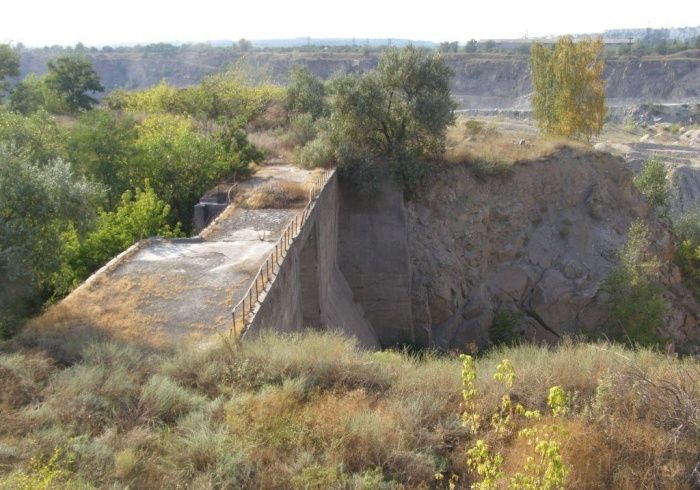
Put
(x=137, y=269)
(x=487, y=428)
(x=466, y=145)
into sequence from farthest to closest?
1. (x=466, y=145)
2. (x=137, y=269)
3. (x=487, y=428)

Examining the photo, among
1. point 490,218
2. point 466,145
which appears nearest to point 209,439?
point 490,218

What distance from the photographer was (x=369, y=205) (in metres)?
21.3

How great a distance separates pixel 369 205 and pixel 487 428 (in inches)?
563

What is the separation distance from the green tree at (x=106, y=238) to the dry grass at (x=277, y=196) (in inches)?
93.4

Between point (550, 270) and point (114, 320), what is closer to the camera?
point (114, 320)

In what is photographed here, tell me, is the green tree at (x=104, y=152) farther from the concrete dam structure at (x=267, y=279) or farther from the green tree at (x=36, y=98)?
the green tree at (x=36, y=98)

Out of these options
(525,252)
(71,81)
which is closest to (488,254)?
(525,252)

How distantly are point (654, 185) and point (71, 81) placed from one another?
105 ft

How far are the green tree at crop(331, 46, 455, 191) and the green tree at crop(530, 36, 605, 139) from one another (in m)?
10.4

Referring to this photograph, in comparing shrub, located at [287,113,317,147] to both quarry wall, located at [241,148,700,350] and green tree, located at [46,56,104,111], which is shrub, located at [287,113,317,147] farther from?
green tree, located at [46,56,104,111]

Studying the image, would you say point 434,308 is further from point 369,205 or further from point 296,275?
point 296,275

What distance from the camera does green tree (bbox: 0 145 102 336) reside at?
9.55 metres

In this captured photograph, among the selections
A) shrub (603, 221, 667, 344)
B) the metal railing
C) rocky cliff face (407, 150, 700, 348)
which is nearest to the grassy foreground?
the metal railing

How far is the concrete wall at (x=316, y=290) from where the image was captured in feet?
37.6
